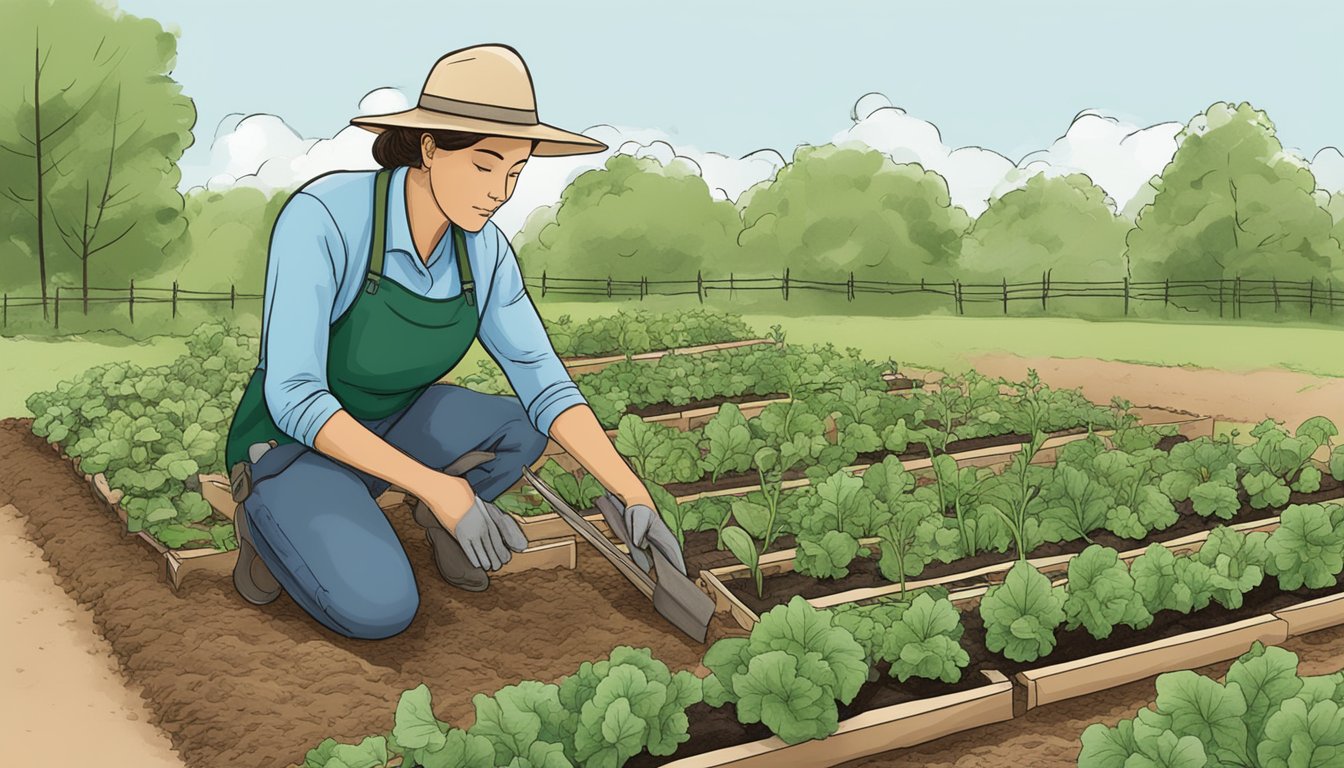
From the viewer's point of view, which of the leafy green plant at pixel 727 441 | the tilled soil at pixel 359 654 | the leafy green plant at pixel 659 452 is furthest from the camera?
the leafy green plant at pixel 727 441

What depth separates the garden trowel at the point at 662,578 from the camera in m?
2.89

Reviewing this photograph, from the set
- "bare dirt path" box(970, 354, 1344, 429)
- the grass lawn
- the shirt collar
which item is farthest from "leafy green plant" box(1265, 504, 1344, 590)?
the grass lawn

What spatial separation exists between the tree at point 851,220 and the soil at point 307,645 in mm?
17376

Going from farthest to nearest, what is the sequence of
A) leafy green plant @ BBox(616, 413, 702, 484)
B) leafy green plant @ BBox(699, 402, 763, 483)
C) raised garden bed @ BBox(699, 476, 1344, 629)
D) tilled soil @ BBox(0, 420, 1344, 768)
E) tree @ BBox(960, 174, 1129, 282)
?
tree @ BBox(960, 174, 1129, 282) < leafy green plant @ BBox(699, 402, 763, 483) < leafy green plant @ BBox(616, 413, 702, 484) < raised garden bed @ BBox(699, 476, 1344, 629) < tilled soil @ BBox(0, 420, 1344, 768)

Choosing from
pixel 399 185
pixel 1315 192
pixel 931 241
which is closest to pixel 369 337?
pixel 399 185

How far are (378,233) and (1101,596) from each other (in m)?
2.08

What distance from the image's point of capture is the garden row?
1923 millimetres

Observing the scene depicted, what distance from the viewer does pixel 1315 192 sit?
16.7 m

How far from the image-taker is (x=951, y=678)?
237 centimetres

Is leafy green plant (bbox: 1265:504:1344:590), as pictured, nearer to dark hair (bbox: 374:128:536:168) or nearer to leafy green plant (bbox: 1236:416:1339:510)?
leafy green plant (bbox: 1236:416:1339:510)

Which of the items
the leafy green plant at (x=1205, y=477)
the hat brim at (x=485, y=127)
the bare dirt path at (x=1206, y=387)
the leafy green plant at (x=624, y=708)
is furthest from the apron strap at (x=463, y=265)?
the bare dirt path at (x=1206, y=387)

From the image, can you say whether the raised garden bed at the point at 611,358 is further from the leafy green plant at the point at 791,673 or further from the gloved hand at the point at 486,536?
the leafy green plant at the point at 791,673

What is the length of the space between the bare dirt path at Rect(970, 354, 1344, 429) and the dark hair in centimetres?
525

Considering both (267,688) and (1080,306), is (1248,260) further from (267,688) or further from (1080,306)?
(267,688)
